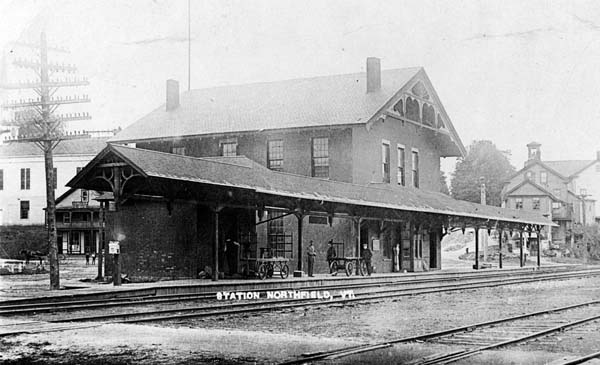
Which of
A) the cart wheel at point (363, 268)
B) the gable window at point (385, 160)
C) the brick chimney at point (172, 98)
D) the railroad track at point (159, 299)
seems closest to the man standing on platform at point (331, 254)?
the cart wheel at point (363, 268)

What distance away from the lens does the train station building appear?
72.8 ft

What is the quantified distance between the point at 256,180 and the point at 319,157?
10228 mm

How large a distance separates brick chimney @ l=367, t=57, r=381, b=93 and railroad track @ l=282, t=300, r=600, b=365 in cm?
1800

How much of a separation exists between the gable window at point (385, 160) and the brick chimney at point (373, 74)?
234 centimetres

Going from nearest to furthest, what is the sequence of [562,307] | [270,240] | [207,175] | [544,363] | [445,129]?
[544,363], [562,307], [207,175], [270,240], [445,129]

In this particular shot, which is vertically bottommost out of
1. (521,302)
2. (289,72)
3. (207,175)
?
(521,302)

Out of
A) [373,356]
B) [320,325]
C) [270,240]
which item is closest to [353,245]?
[270,240]

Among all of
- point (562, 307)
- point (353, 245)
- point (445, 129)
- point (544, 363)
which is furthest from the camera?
point (445, 129)

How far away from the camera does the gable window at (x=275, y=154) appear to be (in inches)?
1303

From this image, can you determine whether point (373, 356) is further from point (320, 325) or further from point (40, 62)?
point (40, 62)

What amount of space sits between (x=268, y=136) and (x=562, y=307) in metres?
18.2

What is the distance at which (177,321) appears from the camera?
523 inches

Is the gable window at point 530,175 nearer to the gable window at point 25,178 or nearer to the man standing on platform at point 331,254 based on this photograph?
the gable window at point 25,178

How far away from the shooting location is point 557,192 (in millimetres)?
68625
